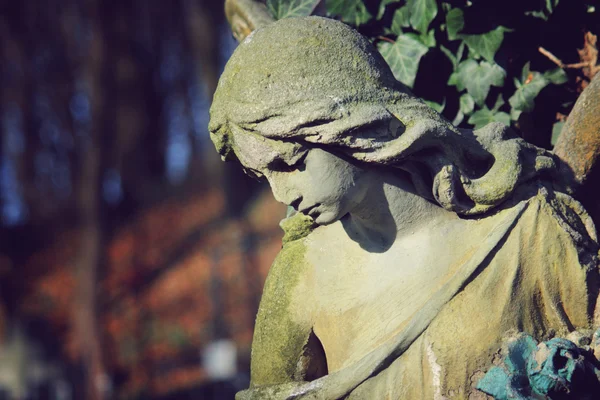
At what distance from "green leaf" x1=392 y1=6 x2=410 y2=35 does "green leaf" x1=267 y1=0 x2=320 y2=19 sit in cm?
36

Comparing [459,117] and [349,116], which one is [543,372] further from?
[459,117]

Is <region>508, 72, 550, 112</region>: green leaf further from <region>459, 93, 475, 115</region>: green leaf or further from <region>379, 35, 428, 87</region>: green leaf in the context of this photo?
<region>379, 35, 428, 87</region>: green leaf

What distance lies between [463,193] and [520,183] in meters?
0.16

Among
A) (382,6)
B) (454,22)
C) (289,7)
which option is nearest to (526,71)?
(454,22)

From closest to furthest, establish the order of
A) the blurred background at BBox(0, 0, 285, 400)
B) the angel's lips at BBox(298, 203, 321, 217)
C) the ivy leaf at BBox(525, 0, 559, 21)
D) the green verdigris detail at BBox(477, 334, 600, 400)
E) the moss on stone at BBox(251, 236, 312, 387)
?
the green verdigris detail at BBox(477, 334, 600, 400)
the angel's lips at BBox(298, 203, 321, 217)
the moss on stone at BBox(251, 236, 312, 387)
the ivy leaf at BBox(525, 0, 559, 21)
the blurred background at BBox(0, 0, 285, 400)

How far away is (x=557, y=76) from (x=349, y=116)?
1.20 m

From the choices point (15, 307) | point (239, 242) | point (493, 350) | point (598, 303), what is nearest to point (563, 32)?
point (598, 303)

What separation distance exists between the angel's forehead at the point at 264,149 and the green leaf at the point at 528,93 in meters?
1.15

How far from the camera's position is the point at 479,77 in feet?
9.72

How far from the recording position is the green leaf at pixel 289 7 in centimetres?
327

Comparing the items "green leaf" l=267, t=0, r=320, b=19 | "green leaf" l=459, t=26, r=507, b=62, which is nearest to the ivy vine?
"green leaf" l=459, t=26, r=507, b=62

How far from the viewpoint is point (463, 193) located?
7.36 ft

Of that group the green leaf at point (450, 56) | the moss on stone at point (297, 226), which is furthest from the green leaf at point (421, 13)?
the moss on stone at point (297, 226)

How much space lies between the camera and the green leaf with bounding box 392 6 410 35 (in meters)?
3.04
